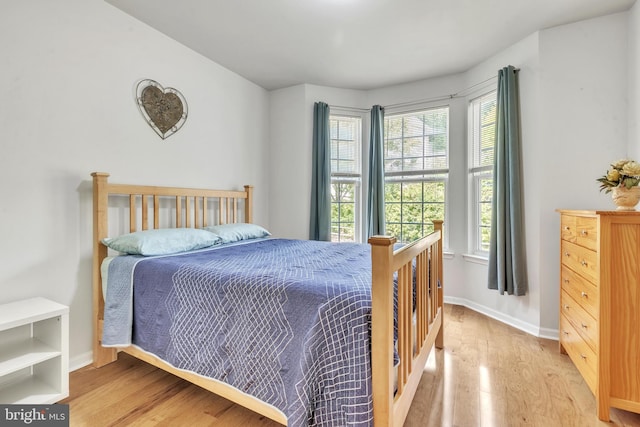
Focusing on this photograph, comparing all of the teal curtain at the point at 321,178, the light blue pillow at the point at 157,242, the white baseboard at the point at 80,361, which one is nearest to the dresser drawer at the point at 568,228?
the teal curtain at the point at 321,178

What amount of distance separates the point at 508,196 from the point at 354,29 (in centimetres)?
198

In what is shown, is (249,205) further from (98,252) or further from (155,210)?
(98,252)

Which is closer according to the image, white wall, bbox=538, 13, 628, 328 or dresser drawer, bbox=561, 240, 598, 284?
dresser drawer, bbox=561, 240, 598, 284

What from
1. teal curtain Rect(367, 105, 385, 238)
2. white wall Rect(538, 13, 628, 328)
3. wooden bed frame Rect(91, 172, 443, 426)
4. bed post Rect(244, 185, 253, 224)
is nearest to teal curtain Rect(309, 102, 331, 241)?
teal curtain Rect(367, 105, 385, 238)

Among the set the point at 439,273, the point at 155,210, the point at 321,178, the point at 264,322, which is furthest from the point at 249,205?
the point at 264,322

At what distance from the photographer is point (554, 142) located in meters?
2.57

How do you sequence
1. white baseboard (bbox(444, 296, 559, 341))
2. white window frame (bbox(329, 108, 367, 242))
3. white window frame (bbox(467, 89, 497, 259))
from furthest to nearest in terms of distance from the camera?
white window frame (bbox(329, 108, 367, 242)) < white window frame (bbox(467, 89, 497, 259)) < white baseboard (bbox(444, 296, 559, 341))

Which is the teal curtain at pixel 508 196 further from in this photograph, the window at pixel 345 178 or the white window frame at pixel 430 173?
the window at pixel 345 178

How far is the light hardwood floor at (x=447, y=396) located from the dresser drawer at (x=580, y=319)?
1.05 feet

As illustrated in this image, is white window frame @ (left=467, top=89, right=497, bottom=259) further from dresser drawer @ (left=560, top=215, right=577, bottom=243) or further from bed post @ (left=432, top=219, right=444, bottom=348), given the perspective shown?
bed post @ (left=432, top=219, right=444, bottom=348)

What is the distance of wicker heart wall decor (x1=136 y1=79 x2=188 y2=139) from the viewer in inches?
97.5

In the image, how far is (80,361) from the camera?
2090 millimetres

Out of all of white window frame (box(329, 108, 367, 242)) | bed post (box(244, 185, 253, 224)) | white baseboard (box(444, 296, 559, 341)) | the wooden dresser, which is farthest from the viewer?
white window frame (box(329, 108, 367, 242))

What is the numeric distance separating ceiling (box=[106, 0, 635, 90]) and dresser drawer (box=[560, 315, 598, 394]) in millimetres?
2298
